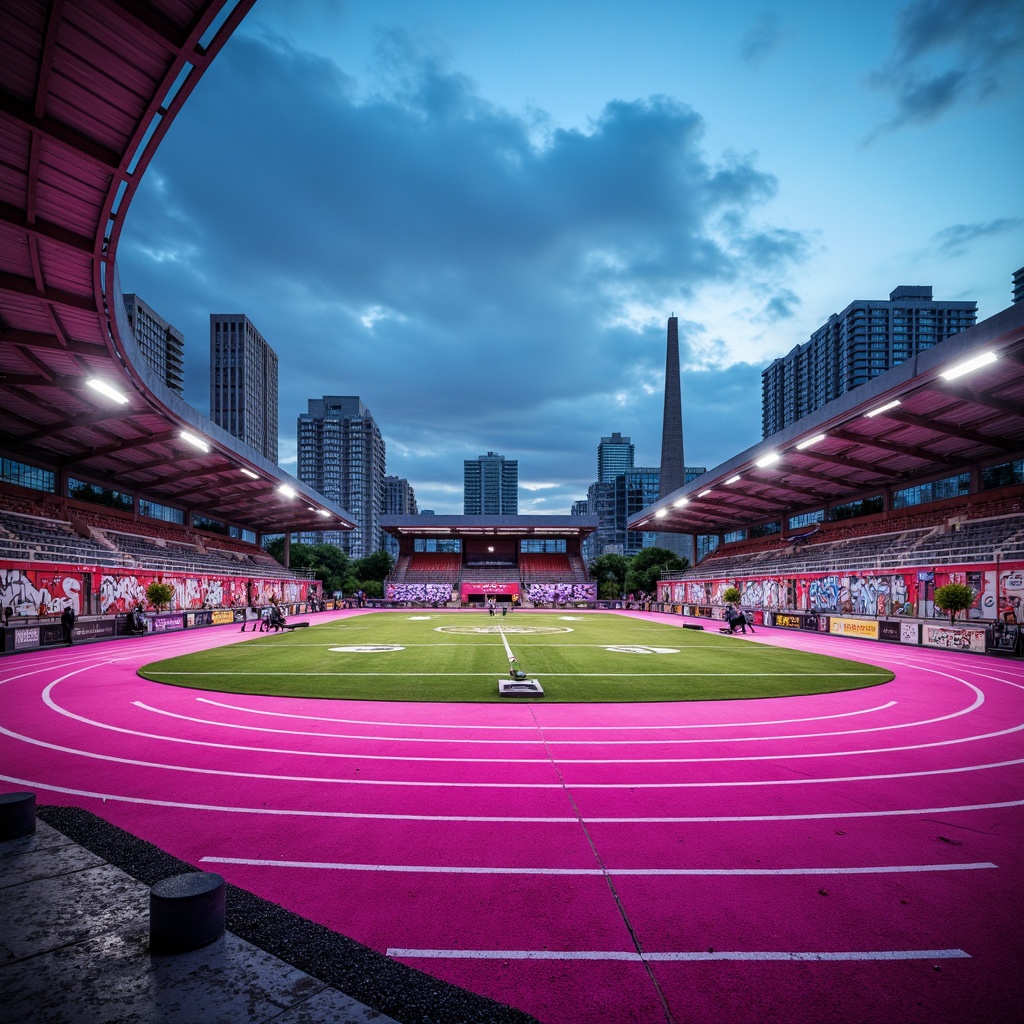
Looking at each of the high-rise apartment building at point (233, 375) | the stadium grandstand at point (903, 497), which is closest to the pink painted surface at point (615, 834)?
the stadium grandstand at point (903, 497)

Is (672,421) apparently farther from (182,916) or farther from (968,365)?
(182,916)

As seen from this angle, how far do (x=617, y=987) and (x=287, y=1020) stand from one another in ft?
7.67

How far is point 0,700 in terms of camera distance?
13.8 m

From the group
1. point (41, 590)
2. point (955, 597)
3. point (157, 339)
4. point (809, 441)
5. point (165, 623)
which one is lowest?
point (165, 623)

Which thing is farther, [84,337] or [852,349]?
[852,349]

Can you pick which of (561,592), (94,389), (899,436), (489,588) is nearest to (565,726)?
(94,389)

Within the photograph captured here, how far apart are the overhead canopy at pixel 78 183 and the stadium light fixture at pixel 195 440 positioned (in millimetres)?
461

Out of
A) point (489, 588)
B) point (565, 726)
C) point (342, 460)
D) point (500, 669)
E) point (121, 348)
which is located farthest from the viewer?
point (342, 460)

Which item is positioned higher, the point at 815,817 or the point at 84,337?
the point at 84,337

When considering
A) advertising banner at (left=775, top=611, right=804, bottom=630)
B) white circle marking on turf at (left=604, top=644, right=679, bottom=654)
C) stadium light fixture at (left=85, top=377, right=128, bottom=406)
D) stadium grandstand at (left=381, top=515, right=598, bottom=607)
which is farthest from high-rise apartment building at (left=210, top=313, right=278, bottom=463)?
white circle marking on turf at (left=604, top=644, right=679, bottom=654)

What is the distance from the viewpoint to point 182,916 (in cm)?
355

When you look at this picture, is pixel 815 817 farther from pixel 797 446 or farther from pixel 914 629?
pixel 797 446

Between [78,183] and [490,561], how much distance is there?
74.2 m

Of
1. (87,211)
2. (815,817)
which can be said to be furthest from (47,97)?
(815,817)
